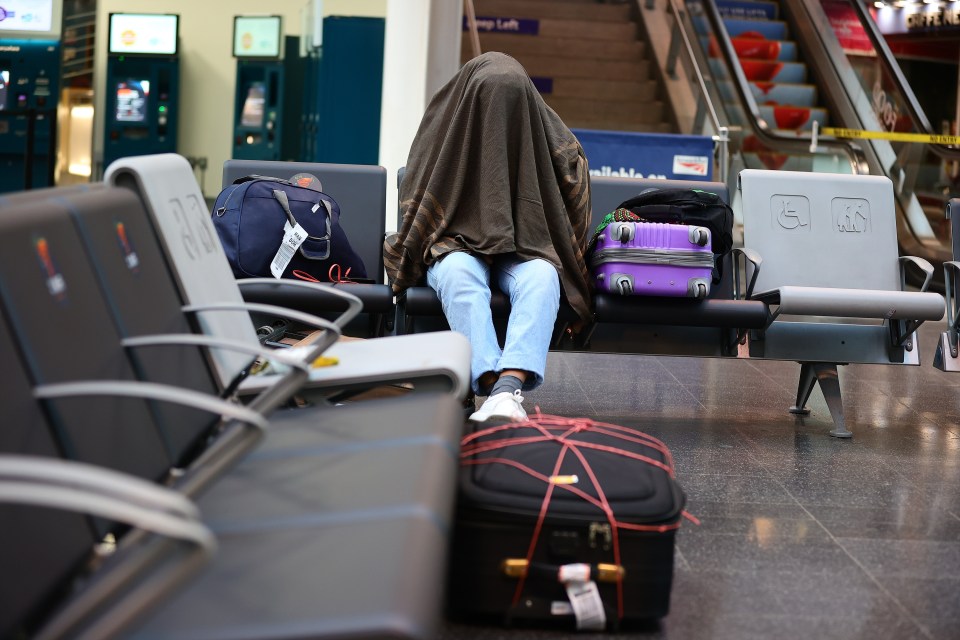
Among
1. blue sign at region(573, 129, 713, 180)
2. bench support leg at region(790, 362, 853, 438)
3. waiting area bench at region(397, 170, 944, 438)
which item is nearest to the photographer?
waiting area bench at region(397, 170, 944, 438)

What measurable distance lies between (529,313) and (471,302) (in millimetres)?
193

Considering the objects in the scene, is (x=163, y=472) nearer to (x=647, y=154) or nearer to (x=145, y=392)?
(x=145, y=392)

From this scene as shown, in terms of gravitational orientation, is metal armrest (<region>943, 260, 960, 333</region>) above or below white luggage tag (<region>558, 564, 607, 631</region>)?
above

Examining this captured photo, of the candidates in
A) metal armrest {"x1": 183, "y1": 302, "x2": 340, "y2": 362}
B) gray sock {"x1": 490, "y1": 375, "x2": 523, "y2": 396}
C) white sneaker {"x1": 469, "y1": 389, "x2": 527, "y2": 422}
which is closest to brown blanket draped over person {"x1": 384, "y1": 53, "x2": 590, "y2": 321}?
gray sock {"x1": 490, "y1": 375, "x2": 523, "y2": 396}

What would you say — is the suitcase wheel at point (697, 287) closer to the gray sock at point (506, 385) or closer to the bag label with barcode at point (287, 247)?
the gray sock at point (506, 385)

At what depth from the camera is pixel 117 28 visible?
9.10m

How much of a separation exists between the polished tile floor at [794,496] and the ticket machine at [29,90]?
552 centimetres

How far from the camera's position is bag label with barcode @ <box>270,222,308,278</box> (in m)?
3.86

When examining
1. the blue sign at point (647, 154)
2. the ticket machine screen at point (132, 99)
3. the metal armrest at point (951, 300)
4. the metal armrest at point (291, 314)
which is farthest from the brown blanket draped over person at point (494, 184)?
the ticket machine screen at point (132, 99)

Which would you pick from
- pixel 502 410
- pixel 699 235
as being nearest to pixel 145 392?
pixel 502 410

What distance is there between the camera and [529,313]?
3580mm

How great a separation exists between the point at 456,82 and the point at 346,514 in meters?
2.61

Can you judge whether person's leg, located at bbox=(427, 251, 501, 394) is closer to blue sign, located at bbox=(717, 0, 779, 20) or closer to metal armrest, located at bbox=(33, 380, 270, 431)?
metal armrest, located at bbox=(33, 380, 270, 431)

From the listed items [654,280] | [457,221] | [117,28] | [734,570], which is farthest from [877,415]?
[117,28]
